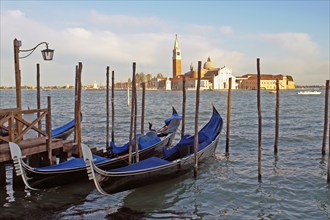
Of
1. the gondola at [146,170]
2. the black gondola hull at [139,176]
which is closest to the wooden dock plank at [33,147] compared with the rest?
the gondola at [146,170]

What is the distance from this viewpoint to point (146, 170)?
6.70 meters

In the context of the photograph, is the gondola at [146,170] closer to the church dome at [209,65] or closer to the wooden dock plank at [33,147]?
the wooden dock plank at [33,147]

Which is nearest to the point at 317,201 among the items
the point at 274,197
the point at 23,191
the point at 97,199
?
the point at 274,197

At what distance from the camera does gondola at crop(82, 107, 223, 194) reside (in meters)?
5.90

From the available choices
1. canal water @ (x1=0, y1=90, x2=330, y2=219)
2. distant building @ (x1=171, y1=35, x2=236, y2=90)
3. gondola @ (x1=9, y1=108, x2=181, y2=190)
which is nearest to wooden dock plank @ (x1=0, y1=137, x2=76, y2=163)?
gondola @ (x1=9, y1=108, x2=181, y2=190)

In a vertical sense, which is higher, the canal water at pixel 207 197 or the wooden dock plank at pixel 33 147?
the wooden dock plank at pixel 33 147

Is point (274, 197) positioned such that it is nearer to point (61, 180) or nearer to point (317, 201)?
point (317, 201)

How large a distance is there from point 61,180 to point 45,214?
1.07 meters

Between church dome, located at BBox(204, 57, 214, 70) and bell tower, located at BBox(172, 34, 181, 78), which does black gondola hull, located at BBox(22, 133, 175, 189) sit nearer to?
bell tower, located at BBox(172, 34, 181, 78)

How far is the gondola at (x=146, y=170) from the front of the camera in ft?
19.4

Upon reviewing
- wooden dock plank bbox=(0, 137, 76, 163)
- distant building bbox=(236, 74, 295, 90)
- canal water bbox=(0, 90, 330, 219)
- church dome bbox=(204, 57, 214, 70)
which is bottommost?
canal water bbox=(0, 90, 330, 219)

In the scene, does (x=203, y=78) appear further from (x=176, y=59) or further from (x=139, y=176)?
(x=139, y=176)

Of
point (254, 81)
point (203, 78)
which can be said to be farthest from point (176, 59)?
point (254, 81)

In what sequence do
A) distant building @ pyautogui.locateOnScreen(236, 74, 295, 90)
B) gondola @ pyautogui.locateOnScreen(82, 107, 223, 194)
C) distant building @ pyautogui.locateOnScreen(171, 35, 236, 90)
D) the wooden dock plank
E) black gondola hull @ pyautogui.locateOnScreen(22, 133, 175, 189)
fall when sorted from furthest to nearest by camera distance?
distant building @ pyautogui.locateOnScreen(236, 74, 295, 90) → distant building @ pyautogui.locateOnScreen(171, 35, 236, 90) → black gondola hull @ pyautogui.locateOnScreen(22, 133, 175, 189) → the wooden dock plank → gondola @ pyautogui.locateOnScreen(82, 107, 223, 194)
